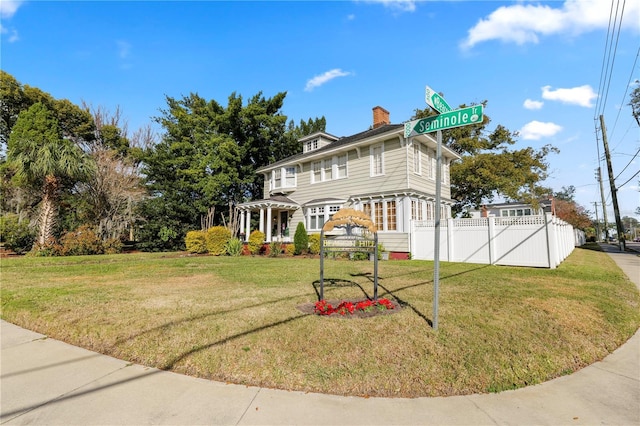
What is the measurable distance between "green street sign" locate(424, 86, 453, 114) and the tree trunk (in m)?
20.2

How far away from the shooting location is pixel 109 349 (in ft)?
12.9

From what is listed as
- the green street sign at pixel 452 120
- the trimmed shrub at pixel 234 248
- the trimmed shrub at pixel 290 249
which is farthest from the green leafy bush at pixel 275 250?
the green street sign at pixel 452 120

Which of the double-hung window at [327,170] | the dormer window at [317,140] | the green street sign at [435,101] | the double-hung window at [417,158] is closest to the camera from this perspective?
the green street sign at [435,101]

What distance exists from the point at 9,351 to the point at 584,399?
659cm

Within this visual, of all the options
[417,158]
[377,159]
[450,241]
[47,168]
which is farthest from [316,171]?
[47,168]

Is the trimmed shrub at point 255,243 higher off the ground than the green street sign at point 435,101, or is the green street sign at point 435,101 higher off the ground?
the green street sign at point 435,101

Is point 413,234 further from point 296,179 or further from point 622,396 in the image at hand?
point 622,396

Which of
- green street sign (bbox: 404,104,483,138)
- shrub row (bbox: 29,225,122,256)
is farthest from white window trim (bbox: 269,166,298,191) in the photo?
green street sign (bbox: 404,104,483,138)

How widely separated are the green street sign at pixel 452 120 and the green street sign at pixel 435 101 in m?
0.12

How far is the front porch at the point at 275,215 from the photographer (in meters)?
19.4

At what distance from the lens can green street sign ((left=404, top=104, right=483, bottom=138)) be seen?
4105 millimetres

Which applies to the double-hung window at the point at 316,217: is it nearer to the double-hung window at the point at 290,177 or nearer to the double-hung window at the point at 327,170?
the double-hung window at the point at 327,170

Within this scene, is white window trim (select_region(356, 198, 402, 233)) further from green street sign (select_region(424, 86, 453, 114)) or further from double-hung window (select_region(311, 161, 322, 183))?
green street sign (select_region(424, 86, 453, 114))

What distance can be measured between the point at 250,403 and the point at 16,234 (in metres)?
22.2
